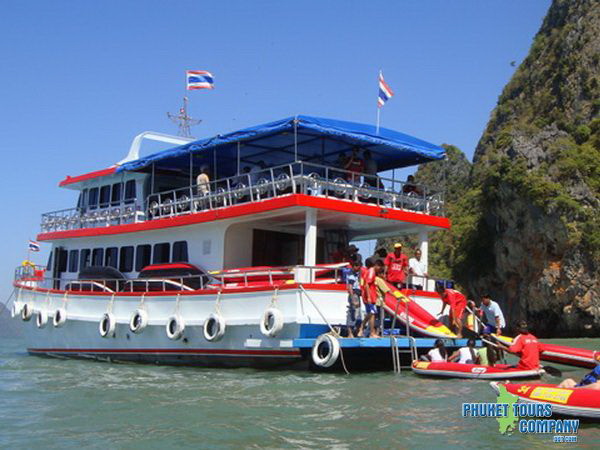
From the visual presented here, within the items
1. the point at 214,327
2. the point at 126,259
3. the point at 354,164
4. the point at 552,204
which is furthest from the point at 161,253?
the point at 552,204

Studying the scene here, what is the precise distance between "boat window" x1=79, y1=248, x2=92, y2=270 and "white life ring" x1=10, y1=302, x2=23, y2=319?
214cm

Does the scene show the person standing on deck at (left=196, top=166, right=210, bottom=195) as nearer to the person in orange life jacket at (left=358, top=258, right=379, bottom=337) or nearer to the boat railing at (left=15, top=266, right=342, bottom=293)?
the boat railing at (left=15, top=266, right=342, bottom=293)

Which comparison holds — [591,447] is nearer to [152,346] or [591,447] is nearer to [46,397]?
[46,397]

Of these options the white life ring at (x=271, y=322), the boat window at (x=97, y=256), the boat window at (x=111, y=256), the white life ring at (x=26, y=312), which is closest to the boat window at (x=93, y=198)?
the boat window at (x=97, y=256)

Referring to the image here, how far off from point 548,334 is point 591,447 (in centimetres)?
3739

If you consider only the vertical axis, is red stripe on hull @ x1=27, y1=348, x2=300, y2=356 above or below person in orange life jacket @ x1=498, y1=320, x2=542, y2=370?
below

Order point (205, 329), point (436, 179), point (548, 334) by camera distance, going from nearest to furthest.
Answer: point (205, 329)
point (548, 334)
point (436, 179)

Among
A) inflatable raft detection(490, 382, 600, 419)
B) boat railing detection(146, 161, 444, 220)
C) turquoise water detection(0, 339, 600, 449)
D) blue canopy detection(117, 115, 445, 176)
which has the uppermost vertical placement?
blue canopy detection(117, 115, 445, 176)

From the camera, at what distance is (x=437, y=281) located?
14.8 m

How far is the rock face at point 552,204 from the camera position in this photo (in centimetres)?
4091

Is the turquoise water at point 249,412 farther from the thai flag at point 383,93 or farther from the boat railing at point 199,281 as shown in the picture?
the thai flag at point 383,93

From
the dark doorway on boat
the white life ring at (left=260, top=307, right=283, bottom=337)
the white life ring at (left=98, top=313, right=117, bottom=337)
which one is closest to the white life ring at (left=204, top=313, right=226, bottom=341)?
the white life ring at (left=260, top=307, right=283, bottom=337)

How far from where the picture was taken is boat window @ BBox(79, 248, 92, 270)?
1973 cm

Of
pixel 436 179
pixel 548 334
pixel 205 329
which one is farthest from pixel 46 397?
pixel 436 179
